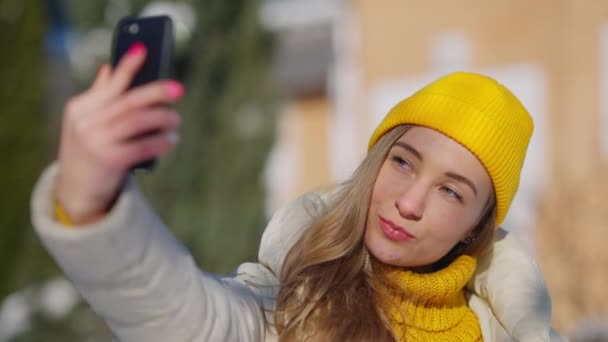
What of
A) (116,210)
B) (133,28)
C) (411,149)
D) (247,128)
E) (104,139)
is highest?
(133,28)

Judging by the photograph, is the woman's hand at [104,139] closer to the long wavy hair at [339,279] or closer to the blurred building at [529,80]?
the long wavy hair at [339,279]

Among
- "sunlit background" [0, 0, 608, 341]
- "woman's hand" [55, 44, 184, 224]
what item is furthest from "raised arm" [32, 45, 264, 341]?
"sunlit background" [0, 0, 608, 341]

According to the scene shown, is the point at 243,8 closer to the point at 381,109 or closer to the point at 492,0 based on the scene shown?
the point at 381,109

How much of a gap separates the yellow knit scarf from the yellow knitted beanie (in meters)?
0.24

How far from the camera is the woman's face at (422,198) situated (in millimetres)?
1658

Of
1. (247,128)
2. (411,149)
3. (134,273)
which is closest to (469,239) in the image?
(411,149)

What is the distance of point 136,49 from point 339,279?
2.55 ft

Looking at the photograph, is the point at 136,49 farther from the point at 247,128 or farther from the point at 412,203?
the point at 247,128

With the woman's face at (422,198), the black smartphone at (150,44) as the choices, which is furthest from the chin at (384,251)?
the black smartphone at (150,44)

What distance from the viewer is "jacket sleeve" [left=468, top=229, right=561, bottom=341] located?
1776 millimetres

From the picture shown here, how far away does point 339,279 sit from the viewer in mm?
1703

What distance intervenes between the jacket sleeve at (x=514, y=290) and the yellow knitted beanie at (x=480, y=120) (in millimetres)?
144

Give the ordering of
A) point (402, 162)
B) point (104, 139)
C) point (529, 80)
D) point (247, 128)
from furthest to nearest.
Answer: point (529, 80)
point (247, 128)
point (402, 162)
point (104, 139)

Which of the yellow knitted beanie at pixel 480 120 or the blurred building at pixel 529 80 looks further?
the blurred building at pixel 529 80
